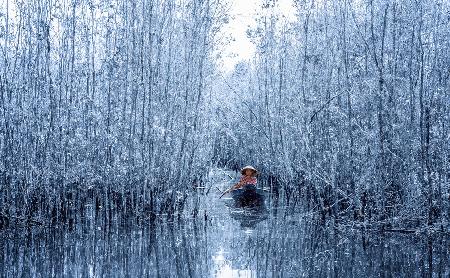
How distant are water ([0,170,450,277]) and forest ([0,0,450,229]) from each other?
47 centimetres

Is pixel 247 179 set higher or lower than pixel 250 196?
higher

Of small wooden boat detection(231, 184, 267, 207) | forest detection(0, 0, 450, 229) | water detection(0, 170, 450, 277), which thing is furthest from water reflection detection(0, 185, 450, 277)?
small wooden boat detection(231, 184, 267, 207)

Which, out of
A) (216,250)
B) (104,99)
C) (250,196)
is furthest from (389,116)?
(250,196)

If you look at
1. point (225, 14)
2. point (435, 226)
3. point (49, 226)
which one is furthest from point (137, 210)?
point (435, 226)

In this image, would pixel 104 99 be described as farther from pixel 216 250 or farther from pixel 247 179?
pixel 247 179

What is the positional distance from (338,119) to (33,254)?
17.6ft

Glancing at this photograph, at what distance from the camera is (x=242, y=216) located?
36.5ft

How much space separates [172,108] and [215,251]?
2.88 m

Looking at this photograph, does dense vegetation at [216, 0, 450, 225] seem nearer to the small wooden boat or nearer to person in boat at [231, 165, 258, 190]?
the small wooden boat

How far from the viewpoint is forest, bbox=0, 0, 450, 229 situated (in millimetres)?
8078

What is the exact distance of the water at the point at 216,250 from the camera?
6.23 meters

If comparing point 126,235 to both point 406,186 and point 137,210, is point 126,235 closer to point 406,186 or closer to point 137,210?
point 137,210

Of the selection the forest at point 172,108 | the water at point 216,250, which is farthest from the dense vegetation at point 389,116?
the water at point 216,250

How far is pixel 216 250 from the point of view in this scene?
24.5 ft
